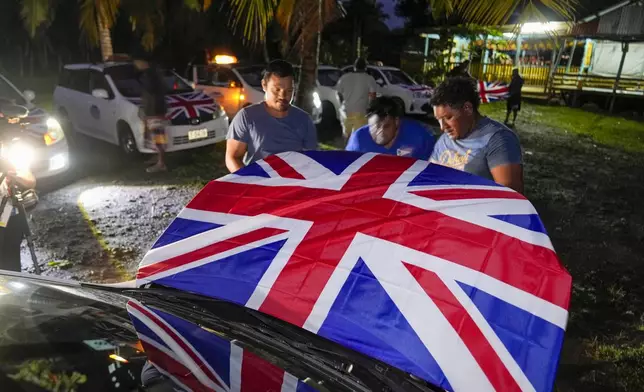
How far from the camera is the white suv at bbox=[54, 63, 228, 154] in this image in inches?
311

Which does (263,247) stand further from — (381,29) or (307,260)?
(381,29)

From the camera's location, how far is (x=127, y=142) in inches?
324

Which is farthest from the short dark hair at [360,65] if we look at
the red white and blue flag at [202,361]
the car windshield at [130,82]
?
the red white and blue flag at [202,361]

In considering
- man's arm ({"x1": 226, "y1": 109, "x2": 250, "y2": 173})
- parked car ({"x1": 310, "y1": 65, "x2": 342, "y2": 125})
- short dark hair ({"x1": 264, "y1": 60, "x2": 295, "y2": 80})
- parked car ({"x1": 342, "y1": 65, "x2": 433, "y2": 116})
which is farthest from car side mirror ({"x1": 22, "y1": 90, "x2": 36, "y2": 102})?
parked car ({"x1": 342, "y1": 65, "x2": 433, "y2": 116})

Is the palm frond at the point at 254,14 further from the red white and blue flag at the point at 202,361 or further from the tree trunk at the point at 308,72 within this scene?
the red white and blue flag at the point at 202,361

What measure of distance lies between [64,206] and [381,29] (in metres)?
26.0

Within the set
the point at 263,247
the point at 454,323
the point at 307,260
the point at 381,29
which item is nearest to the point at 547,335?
the point at 454,323

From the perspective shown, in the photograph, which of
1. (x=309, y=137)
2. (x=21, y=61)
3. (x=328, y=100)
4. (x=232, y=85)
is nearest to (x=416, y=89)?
(x=328, y=100)

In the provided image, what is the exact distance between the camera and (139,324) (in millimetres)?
1889

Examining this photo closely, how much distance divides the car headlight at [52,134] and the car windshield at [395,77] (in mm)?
8970

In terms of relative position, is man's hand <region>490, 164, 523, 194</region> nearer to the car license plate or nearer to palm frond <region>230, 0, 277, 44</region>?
palm frond <region>230, 0, 277, 44</region>

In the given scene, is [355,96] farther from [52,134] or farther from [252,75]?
[252,75]

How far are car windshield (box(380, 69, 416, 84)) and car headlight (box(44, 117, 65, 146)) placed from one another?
29.4 feet

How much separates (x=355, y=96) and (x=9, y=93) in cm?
497
